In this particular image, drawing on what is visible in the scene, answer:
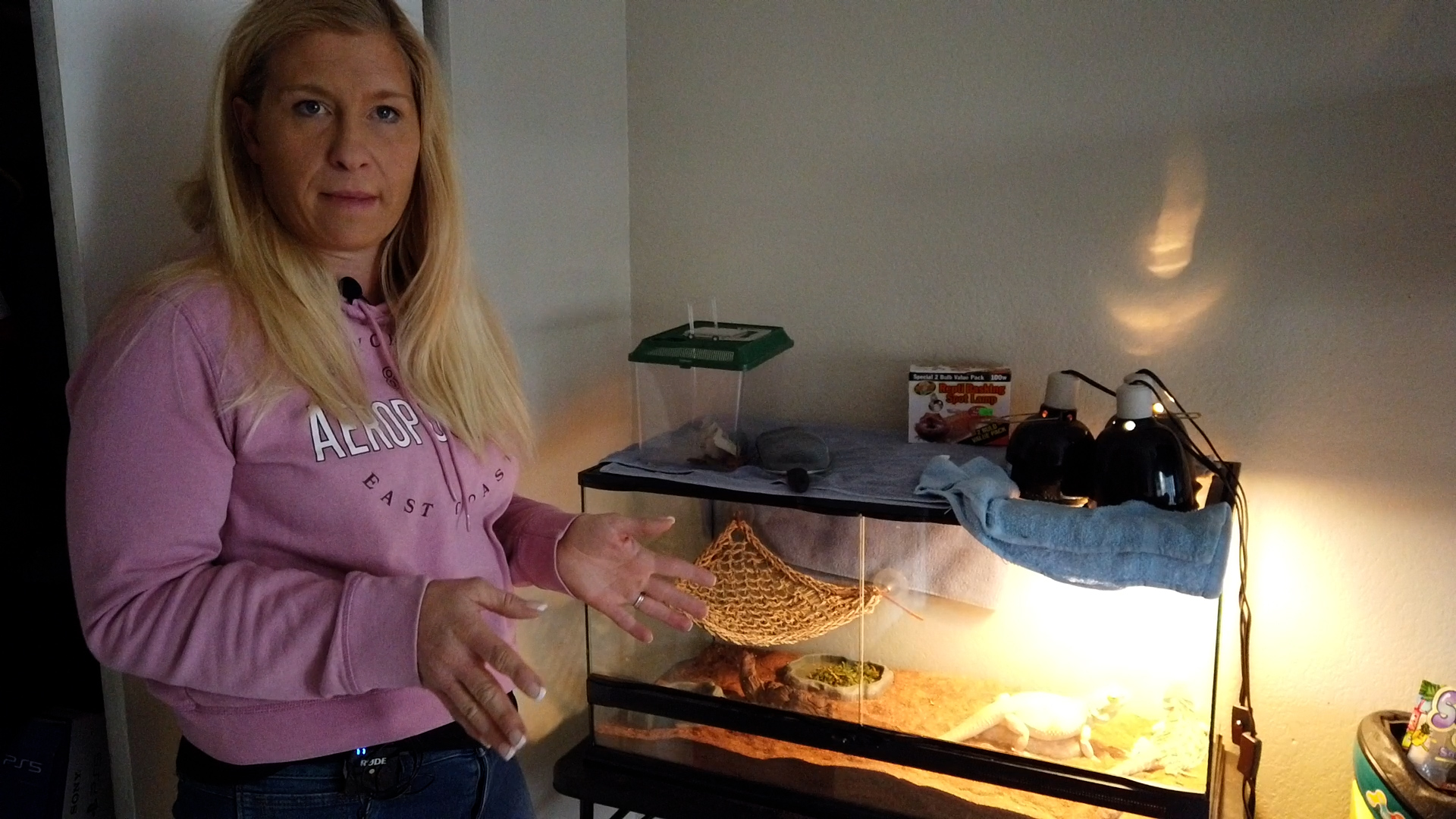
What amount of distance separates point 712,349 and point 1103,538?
0.57 meters

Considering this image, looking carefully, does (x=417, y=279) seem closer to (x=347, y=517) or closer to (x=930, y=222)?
(x=347, y=517)

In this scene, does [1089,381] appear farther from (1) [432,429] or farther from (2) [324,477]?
(2) [324,477]

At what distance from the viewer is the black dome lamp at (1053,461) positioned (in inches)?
52.7

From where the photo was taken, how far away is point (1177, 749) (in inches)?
49.5

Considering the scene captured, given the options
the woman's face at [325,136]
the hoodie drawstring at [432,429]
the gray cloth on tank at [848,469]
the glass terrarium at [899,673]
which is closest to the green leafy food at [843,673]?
the glass terrarium at [899,673]

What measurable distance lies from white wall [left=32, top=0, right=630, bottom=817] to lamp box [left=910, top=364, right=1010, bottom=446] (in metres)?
0.57

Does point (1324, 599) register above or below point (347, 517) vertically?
below

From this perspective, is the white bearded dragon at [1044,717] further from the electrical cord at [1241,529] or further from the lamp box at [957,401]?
the lamp box at [957,401]

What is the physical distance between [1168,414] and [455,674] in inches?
40.4

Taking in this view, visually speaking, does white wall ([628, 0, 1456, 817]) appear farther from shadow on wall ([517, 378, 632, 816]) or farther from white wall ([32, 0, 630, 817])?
shadow on wall ([517, 378, 632, 816])

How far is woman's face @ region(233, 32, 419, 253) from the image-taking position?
0.93 metres

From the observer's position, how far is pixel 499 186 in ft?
5.10

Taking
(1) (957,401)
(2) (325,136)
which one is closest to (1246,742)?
(1) (957,401)

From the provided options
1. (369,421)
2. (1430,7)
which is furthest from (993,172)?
(369,421)
